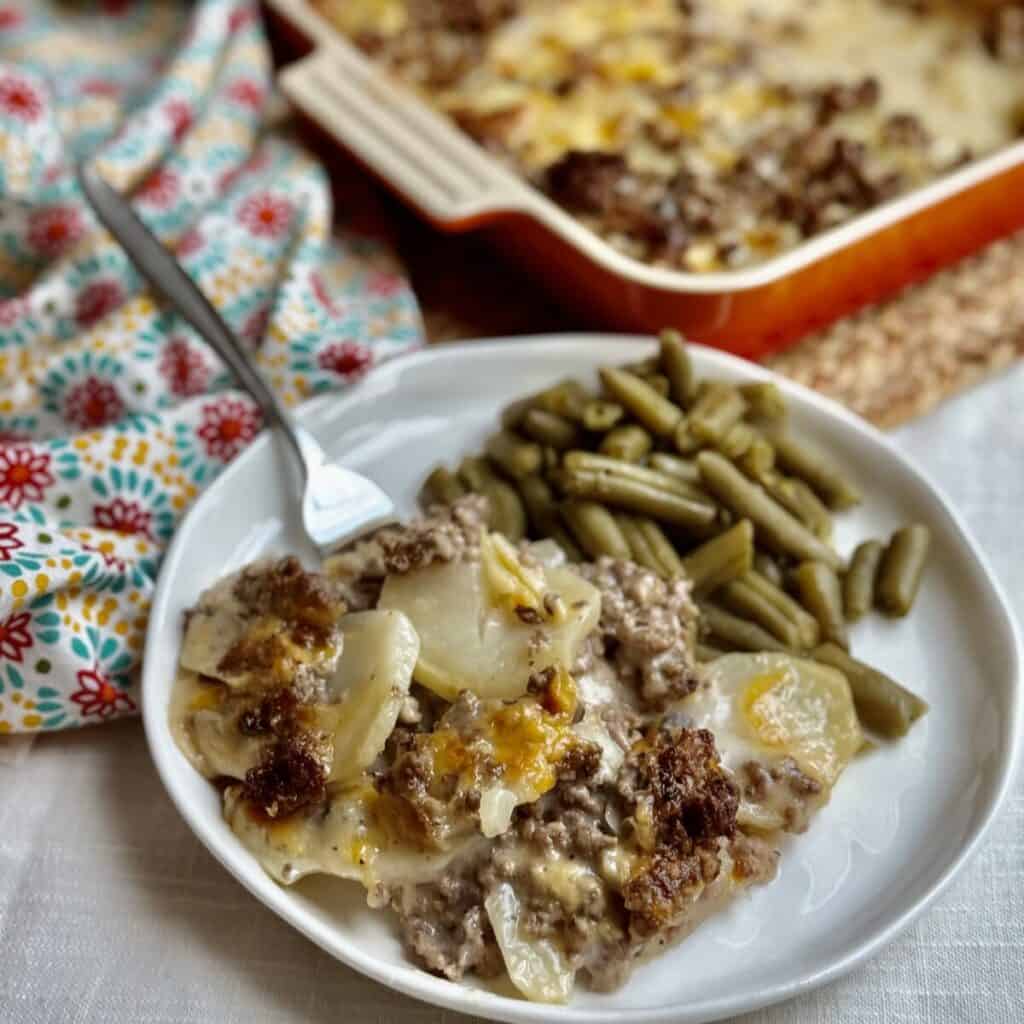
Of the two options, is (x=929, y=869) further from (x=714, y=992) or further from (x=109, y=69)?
(x=109, y=69)

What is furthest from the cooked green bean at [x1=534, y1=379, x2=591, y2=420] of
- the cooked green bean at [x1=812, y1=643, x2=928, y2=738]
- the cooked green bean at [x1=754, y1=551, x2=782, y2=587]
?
the cooked green bean at [x1=812, y1=643, x2=928, y2=738]

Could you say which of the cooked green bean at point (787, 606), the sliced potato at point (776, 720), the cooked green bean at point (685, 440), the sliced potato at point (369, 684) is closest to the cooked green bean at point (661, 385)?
the cooked green bean at point (685, 440)

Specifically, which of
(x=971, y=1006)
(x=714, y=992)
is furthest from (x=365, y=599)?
(x=971, y=1006)

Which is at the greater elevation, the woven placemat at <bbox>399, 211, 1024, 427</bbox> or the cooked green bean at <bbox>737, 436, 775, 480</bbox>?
the cooked green bean at <bbox>737, 436, 775, 480</bbox>

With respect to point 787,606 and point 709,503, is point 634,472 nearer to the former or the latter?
point 709,503

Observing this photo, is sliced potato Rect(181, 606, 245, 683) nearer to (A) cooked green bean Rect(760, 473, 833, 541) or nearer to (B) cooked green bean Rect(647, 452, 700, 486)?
(B) cooked green bean Rect(647, 452, 700, 486)

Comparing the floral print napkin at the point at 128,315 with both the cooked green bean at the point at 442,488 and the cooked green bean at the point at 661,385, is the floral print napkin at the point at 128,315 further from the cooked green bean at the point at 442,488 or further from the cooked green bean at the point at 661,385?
the cooked green bean at the point at 661,385
